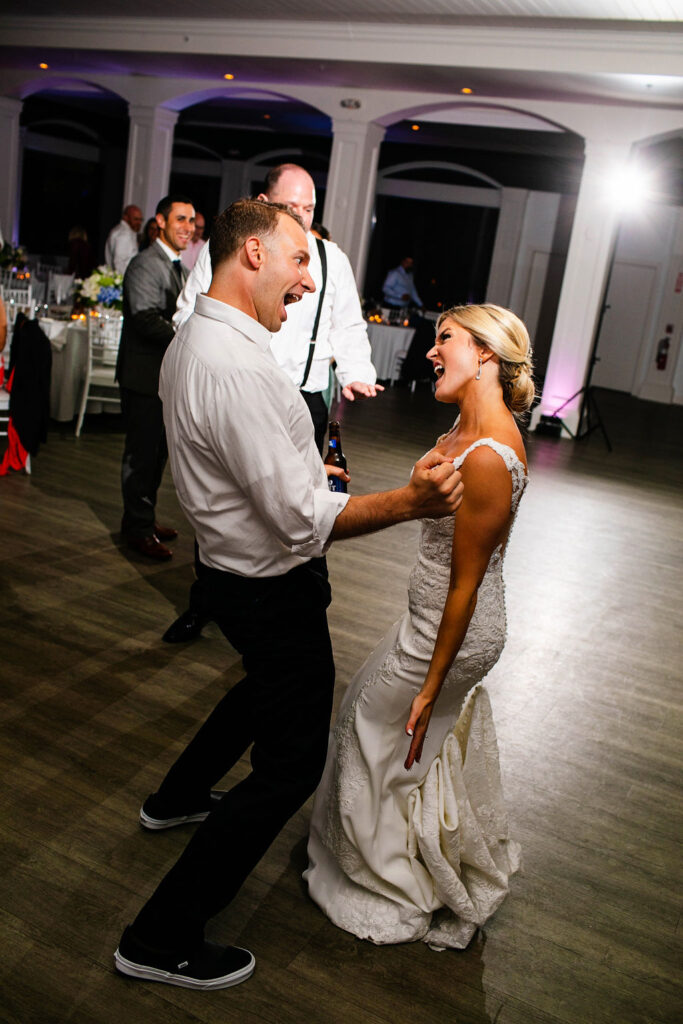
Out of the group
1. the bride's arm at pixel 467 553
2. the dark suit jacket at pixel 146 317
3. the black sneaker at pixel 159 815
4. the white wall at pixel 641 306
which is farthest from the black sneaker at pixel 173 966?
the white wall at pixel 641 306

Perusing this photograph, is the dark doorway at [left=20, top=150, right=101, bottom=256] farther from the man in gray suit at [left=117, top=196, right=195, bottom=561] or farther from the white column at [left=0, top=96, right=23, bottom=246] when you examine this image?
the man in gray suit at [left=117, top=196, right=195, bottom=561]

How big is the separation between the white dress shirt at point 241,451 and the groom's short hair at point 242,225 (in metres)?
0.11

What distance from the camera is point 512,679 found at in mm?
3500

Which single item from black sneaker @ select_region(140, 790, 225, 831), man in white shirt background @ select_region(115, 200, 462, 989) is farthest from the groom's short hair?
black sneaker @ select_region(140, 790, 225, 831)

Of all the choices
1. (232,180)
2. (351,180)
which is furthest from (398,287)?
(232,180)

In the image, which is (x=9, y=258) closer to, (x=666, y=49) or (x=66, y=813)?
(x=666, y=49)

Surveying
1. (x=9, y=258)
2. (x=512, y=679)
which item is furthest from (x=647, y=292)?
(x=512, y=679)

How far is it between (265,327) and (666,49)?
7.55 meters

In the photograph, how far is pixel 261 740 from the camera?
1.75m

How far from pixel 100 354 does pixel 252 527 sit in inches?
212

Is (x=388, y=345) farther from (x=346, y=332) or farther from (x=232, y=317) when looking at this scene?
(x=232, y=317)

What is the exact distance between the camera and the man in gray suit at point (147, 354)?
415 cm

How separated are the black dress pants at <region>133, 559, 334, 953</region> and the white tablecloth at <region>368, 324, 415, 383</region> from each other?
10.2 meters

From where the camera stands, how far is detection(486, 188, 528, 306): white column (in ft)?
53.0
